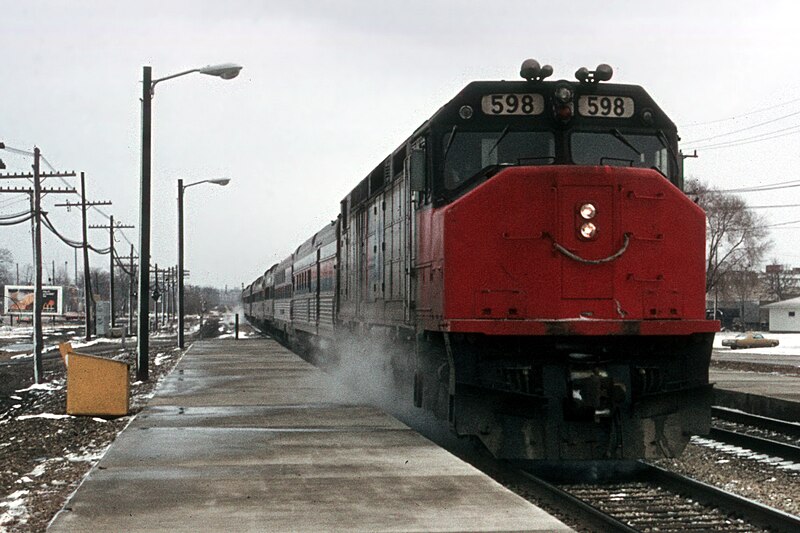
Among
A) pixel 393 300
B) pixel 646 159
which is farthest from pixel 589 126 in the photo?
pixel 393 300

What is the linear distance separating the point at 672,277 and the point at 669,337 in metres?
0.62

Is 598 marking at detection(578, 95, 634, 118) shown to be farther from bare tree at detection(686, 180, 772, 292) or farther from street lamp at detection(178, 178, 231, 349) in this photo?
bare tree at detection(686, 180, 772, 292)

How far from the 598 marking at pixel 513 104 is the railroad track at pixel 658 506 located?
379 cm

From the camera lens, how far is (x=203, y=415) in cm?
1358

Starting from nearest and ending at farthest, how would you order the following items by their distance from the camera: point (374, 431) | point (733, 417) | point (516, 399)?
point (516, 399)
point (374, 431)
point (733, 417)

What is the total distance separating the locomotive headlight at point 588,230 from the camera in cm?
950

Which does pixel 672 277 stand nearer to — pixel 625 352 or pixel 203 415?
pixel 625 352

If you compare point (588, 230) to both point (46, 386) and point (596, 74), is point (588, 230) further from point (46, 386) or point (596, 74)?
point (46, 386)

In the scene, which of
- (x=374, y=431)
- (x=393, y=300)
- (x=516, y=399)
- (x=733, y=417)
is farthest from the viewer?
(x=733, y=417)

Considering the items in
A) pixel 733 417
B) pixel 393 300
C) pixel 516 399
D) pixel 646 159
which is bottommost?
pixel 733 417

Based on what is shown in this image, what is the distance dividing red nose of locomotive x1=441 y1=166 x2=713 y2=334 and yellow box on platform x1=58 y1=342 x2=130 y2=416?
272 inches

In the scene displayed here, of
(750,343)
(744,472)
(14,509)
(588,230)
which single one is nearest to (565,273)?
(588,230)

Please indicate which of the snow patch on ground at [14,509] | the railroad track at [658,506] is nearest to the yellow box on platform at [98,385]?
the snow patch on ground at [14,509]

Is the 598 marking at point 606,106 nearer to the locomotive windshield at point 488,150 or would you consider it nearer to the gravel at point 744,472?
the locomotive windshield at point 488,150
